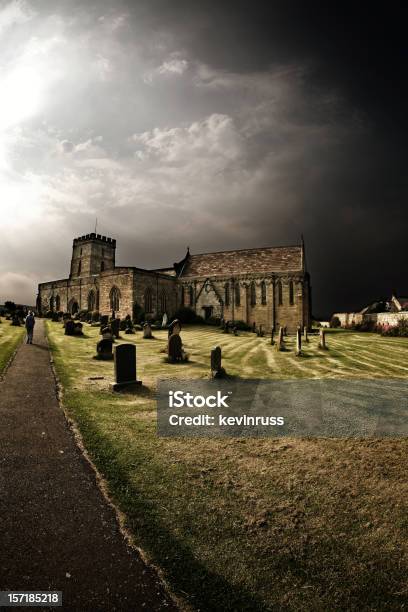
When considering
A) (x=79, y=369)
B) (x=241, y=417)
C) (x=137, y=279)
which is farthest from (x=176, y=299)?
(x=241, y=417)

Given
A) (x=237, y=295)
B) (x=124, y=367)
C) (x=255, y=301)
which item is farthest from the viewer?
(x=237, y=295)

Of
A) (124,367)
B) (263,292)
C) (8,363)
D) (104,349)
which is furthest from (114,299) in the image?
(124,367)

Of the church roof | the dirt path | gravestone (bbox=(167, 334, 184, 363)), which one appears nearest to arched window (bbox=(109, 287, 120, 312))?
the church roof

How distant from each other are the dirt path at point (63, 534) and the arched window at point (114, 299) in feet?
114

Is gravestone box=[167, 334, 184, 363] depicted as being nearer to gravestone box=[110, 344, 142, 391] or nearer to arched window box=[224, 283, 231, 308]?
gravestone box=[110, 344, 142, 391]

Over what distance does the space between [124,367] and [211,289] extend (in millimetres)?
36412

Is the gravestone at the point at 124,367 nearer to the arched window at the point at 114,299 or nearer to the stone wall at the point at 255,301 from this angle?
the arched window at the point at 114,299

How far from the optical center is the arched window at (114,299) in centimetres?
4012

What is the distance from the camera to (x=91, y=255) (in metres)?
55.9

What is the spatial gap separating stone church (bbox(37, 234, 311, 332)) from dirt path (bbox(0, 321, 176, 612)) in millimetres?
31295

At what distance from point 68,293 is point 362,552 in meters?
50.0

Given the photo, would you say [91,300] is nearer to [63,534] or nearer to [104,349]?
[104,349]

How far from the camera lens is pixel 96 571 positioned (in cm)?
304

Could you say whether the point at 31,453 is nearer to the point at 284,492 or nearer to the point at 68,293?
the point at 284,492
